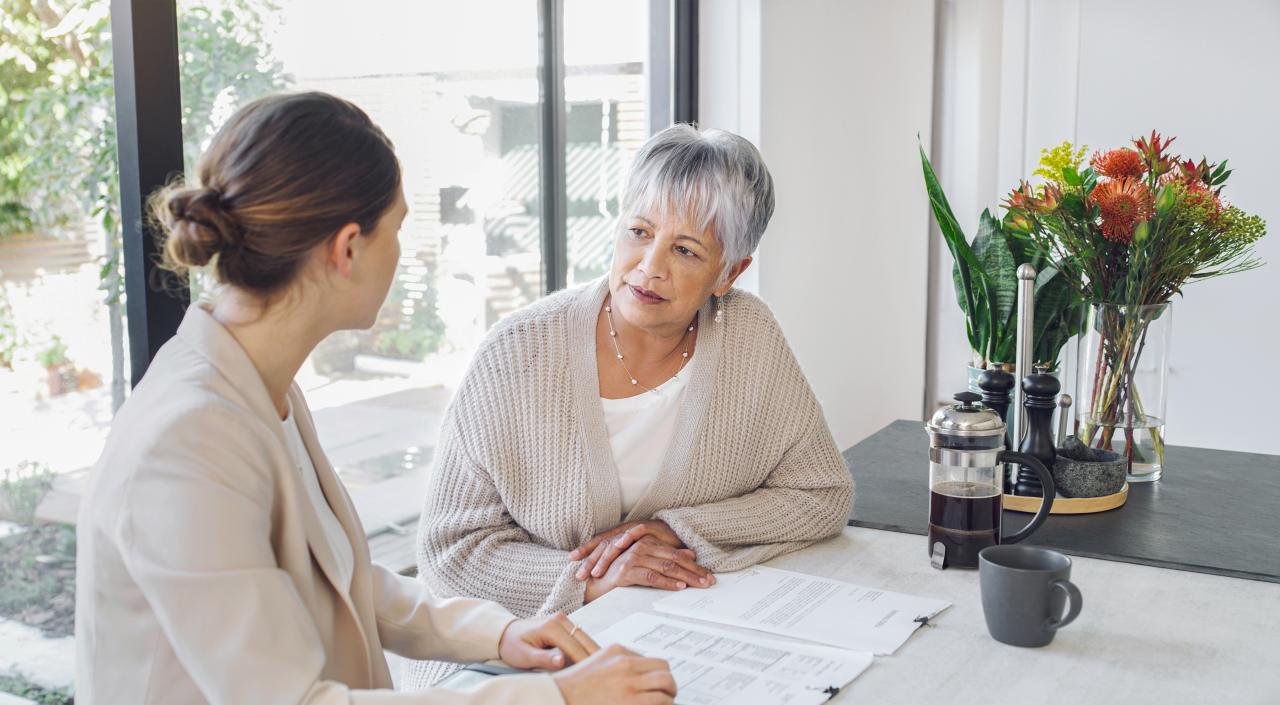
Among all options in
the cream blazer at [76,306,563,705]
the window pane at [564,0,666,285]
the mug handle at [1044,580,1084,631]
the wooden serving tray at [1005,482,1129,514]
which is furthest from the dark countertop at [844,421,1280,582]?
the window pane at [564,0,666,285]

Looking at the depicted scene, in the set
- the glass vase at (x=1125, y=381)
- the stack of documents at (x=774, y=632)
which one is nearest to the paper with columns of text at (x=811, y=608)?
the stack of documents at (x=774, y=632)

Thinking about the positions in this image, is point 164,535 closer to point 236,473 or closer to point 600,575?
point 236,473

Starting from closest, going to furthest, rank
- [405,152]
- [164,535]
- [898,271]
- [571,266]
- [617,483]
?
[164,535]
[617,483]
[405,152]
[571,266]
[898,271]

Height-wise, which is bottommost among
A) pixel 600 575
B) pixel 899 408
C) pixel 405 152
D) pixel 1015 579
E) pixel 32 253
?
pixel 899 408

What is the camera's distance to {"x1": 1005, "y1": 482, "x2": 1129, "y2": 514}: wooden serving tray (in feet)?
6.00

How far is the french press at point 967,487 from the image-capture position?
156 cm

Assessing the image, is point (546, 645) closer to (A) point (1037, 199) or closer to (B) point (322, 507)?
(B) point (322, 507)

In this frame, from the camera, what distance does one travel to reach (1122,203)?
175 centimetres

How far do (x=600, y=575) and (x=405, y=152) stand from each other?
1.37 meters

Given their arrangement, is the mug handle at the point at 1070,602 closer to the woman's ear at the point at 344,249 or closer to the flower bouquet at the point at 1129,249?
the flower bouquet at the point at 1129,249

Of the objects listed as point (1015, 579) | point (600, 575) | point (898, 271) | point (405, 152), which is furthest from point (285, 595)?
point (898, 271)

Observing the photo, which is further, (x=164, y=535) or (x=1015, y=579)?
(x=1015, y=579)

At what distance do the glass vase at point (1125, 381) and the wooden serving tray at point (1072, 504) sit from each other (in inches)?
5.3

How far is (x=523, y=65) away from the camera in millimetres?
2889
